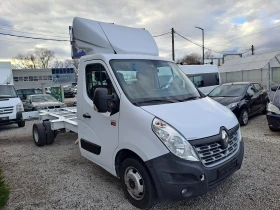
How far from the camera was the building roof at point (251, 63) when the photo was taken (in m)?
19.3

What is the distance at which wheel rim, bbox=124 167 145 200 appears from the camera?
3.19m

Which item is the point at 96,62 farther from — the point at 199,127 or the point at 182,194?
the point at 182,194

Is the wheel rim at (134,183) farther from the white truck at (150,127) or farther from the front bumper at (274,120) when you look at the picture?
the front bumper at (274,120)

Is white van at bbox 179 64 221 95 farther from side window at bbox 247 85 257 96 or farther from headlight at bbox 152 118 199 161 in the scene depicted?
headlight at bbox 152 118 199 161

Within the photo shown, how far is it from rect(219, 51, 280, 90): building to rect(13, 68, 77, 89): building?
743 inches

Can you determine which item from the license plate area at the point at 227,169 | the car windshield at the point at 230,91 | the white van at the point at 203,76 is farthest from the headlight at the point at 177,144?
the white van at the point at 203,76

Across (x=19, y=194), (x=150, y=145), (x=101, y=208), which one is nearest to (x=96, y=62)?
(x=150, y=145)

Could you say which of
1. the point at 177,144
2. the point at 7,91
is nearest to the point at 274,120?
the point at 177,144

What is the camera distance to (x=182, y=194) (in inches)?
112

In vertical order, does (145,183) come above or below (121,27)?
below

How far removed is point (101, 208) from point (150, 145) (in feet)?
4.29

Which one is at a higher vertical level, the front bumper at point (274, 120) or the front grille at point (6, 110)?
the front grille at point (6, 110)

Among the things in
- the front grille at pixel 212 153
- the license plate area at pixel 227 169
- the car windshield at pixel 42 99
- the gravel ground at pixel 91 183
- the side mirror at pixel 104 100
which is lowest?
the gravel ground at pixel 91 183

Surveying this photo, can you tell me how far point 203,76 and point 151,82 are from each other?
1339cm
